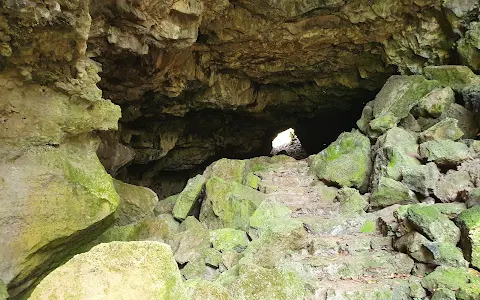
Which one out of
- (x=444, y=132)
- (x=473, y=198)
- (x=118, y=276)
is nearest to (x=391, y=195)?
(x=473, y=198)

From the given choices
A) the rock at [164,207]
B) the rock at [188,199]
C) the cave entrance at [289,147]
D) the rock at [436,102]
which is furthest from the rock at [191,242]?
the cave entrance at [289,147]

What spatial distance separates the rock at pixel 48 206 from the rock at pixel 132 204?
9.35 ft

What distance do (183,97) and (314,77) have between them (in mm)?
5199

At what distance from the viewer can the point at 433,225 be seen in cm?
539

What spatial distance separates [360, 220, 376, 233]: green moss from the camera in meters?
6.56

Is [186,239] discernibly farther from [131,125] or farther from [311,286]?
[131,125]

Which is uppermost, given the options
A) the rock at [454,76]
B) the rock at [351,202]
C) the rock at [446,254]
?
the rock at [454,76]

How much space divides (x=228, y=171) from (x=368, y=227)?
4712 millimetres

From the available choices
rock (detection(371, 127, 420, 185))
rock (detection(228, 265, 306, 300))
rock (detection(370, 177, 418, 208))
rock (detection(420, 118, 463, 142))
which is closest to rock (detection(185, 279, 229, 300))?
rock (detection(228, 265, 306, 300))

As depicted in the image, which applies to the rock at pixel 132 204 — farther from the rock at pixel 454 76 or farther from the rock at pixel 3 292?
the rock at pixel 454 76

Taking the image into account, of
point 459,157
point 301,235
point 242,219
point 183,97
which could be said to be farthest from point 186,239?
point 183,97

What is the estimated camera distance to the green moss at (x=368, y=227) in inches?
258

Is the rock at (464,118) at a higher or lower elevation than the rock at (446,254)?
higher

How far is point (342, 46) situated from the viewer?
11.7m
